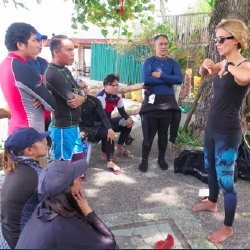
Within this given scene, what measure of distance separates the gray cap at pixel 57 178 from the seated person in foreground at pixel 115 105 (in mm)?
3182

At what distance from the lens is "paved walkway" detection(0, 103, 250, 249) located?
290 centimetres

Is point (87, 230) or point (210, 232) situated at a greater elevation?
point (87, 230)

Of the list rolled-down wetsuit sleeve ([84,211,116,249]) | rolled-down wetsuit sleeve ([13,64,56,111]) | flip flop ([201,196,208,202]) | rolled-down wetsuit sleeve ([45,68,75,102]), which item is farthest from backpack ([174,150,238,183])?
rolled-down wetsuit sleeve ([84,211,116,249])

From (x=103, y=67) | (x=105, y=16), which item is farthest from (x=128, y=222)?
(x=103, y=67)

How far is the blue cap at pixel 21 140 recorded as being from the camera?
2.28 meters

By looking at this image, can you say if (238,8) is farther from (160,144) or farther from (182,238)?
(182,238)

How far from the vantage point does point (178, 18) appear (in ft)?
42.8

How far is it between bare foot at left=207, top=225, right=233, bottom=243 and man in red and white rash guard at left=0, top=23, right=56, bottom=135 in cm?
204

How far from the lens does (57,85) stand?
3.42m

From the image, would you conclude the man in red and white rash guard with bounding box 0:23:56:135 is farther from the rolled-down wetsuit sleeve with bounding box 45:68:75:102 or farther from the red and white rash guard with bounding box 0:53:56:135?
the rolled-down wetsuit sleeve with bounding box 45:68:75:102

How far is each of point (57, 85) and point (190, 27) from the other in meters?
10.5

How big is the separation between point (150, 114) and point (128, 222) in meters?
1.87

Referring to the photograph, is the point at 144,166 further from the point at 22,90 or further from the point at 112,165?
the point at 22,90

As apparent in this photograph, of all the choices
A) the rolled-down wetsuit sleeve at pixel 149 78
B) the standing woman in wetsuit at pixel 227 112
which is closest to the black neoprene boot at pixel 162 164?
the rolled-down wetsuit sleeve at pixel 149 78
